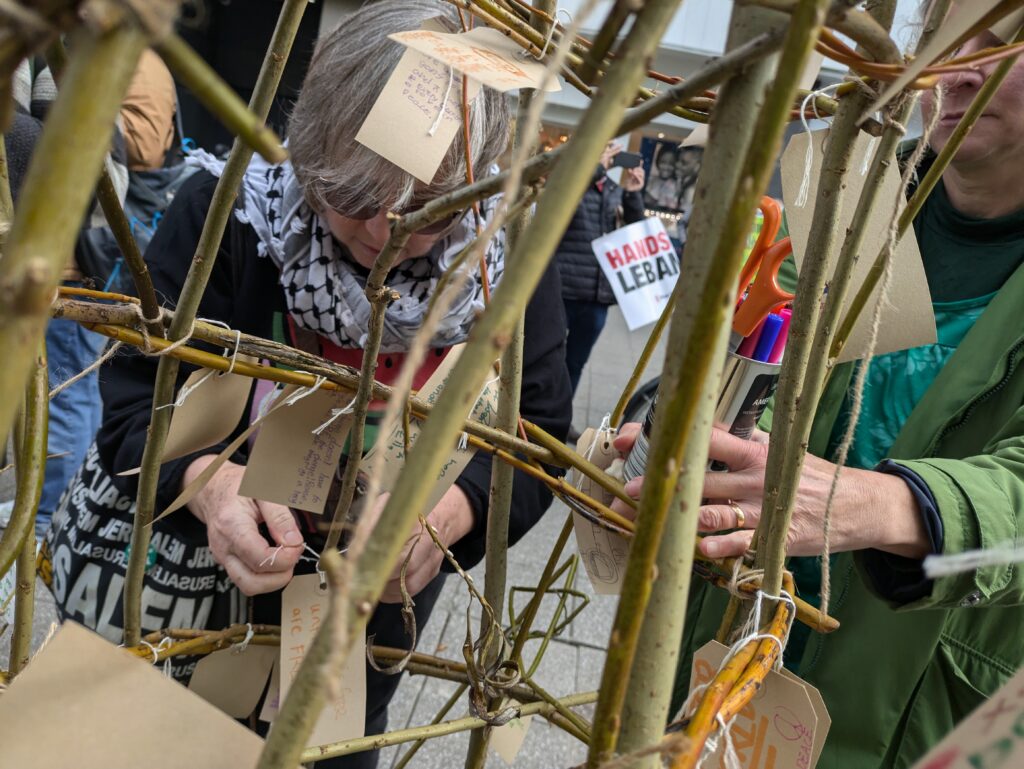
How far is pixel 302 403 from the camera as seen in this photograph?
58 cm

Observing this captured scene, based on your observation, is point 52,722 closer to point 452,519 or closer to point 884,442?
point 452,519

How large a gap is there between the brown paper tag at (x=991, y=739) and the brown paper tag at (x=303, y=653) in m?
0.45

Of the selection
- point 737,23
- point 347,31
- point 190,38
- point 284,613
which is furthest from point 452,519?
point 190,38

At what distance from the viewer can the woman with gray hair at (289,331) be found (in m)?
0.83

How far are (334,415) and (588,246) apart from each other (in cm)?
244

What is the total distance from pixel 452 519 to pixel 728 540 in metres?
0.47

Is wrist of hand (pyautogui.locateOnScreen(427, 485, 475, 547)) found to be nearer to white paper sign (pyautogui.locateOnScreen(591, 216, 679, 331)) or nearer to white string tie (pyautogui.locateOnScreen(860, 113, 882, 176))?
white string tie (pyautogui.locateOnScreen(860, 113, 882, 176))

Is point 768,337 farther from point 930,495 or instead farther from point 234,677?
point 234,677

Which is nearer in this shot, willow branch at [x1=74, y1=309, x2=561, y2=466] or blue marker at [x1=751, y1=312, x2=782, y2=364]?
willow branch at [x1=74, y1=309, x2=561, y2=466]

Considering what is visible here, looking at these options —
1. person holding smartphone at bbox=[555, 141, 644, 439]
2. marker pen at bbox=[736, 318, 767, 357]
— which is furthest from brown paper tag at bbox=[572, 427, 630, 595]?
person holding smartphone at bbox=[555, 141, 644, 439]

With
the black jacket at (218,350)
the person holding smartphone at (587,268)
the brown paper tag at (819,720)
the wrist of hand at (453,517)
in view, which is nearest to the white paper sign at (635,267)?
the person holding smartphone at (587,268)

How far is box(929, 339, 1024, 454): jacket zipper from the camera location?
72 centimetres

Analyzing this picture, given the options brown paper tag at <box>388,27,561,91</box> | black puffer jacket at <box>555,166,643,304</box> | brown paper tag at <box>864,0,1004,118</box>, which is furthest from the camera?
black puffer jacket at <box>555,166,643,304</box>

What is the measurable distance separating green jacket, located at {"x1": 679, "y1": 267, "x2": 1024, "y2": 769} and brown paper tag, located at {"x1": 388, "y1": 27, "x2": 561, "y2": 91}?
481 mm
